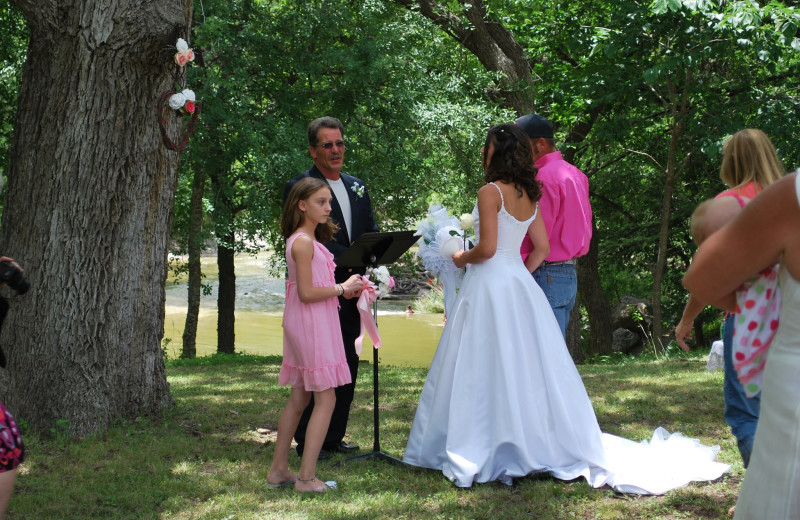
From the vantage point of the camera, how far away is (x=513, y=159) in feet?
15.5

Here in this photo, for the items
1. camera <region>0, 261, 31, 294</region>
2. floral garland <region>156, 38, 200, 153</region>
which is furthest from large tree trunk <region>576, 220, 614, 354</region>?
camera <region>0, 261, 31, 294</region>

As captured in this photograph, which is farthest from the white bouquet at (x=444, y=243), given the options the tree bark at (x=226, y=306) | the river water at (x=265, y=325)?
the tree bark at (x=226, y=306)

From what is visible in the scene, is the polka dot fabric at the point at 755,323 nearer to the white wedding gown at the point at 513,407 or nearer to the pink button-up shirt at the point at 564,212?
the white wedding gown at the point at 513,407

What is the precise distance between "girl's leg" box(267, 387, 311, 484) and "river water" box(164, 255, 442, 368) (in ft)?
36.2

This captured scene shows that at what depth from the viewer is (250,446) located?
5.60 meters

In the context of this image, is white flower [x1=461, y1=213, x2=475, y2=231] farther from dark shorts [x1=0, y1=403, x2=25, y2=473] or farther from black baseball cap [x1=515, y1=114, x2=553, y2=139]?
dark shorts [x1=0, y1=403, x2=25, y2=473]

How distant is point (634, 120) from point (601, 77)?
161cm

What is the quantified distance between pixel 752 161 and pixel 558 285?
189cm

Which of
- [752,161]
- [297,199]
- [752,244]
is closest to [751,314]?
[752,244]

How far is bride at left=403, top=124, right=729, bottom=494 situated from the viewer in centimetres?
452

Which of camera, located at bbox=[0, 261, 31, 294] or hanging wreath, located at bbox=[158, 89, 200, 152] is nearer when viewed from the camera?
camera, located at bbox=[0, 261, 31, 294]

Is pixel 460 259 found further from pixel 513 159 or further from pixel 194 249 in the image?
Result: pixel 194 249

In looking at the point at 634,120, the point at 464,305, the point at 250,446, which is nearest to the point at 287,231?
the point at 464,305

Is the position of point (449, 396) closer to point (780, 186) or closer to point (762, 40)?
point (780, 186)
